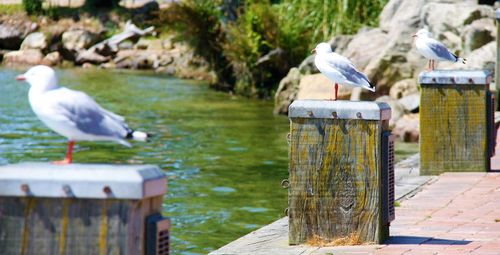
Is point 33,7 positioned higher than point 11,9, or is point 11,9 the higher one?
point 33,7

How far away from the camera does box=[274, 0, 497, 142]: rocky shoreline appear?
68.1 ft

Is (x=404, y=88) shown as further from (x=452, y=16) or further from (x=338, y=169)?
(x=338, y=169)

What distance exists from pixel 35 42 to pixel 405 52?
75.5ft

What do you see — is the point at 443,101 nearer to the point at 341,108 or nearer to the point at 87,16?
the point at 341,108

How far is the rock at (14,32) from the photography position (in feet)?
147

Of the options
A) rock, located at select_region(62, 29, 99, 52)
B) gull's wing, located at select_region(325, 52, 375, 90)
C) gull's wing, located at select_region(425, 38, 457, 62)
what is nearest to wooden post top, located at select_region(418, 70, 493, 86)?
gull's wing, located at select_region(425, 38, 457, 62)

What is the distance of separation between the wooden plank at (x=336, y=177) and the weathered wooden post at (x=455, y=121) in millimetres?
3718

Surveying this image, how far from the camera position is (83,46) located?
142ft

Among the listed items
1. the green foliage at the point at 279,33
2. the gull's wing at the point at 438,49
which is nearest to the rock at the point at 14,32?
the green foliage at the point at 279,33

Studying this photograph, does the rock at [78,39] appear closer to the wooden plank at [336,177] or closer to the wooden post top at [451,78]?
the wooden post top at [451,78]

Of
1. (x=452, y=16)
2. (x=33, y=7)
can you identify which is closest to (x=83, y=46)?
(x=33, y=7)

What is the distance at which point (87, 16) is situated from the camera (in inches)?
1866

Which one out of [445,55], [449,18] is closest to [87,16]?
[449,18]

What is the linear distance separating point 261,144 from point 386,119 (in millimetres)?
11545
